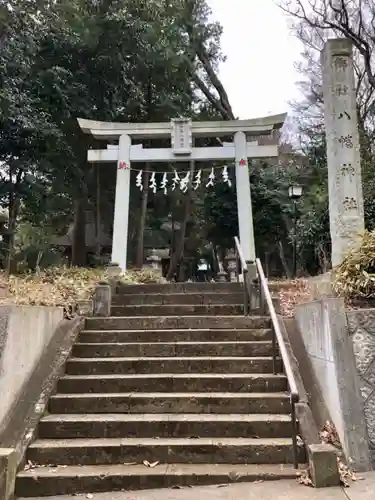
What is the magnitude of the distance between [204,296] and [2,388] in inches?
150

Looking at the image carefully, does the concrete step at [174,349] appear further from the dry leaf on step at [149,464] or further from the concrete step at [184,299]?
the concrete step at [184,299]

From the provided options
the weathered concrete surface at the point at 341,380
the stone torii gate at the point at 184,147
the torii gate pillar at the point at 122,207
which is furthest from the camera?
the stone torii gate at the point at 184,147

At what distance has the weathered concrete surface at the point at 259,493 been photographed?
10.7 ft

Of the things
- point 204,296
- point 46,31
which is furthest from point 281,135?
point 204,296

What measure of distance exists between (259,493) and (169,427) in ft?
3.55

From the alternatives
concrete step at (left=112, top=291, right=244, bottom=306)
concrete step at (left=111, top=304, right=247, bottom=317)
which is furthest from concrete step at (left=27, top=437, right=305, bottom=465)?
concrete step at (left=112, top=291, right=244, bottom=306)

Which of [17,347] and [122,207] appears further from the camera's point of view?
[122,207]

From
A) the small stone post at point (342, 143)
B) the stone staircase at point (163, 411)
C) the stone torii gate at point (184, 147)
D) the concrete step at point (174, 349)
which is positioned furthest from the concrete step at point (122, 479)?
the stone torii gate at point (184, 147)

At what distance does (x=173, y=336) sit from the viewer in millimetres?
5738

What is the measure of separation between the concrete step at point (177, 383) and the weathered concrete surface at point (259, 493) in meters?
1.23

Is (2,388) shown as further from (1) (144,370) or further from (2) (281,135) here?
(2) (281,135)

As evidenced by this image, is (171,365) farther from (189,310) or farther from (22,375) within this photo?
(189,310)

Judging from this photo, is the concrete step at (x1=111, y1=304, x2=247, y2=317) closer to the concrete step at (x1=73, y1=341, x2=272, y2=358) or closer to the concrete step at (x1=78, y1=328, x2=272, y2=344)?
the concrete step at (x1=78, y1=328, x2=272, y2=344)

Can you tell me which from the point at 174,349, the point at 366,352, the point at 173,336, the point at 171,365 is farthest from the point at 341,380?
the point at 173,336
